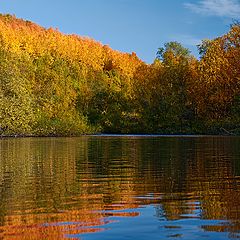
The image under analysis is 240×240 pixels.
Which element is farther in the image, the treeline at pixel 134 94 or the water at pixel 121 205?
the treeline at pixel 134 94

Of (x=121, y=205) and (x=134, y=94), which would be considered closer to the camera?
(x=121, y=205)

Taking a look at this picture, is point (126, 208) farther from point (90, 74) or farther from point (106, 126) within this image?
point (90, 74)

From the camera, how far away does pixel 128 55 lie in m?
164

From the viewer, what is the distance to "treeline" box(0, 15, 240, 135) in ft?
254

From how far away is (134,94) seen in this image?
321 feet

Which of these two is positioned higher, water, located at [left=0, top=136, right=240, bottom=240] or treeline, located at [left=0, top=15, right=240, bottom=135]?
treeline, located at [left=0, top=15, right=240, bottom=135]

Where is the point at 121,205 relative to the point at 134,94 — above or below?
below

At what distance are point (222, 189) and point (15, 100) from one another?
59.5 meters

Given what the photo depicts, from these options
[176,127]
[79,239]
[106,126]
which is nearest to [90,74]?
[106,126]

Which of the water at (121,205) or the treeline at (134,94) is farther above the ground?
the treeline at (134,94)

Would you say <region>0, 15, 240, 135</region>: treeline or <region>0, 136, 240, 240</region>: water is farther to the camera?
<region>0, 15, 240, 135</region>: treeline

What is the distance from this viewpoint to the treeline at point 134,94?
7750 cm

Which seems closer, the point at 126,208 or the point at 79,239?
the point at 79,239

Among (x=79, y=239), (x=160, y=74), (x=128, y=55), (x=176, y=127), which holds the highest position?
(x=128, y=55)
